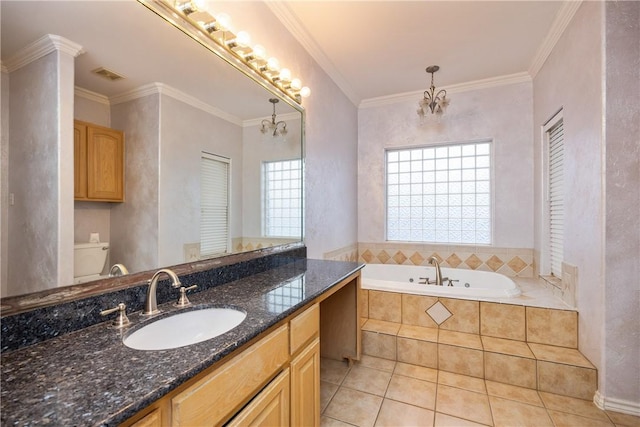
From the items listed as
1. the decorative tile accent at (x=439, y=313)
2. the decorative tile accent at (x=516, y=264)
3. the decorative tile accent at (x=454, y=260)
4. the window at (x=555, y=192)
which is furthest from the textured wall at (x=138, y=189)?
the decorative tile accent at (x=516, y=264)

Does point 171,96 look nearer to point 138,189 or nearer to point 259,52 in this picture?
point 138,189

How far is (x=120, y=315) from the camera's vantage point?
91 cm

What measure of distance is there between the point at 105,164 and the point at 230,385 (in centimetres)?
82

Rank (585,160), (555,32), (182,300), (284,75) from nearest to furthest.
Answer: (182,300), (585,160), (284,75), (555,32)

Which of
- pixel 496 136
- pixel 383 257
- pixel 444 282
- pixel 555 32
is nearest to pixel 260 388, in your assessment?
pixel 444 282

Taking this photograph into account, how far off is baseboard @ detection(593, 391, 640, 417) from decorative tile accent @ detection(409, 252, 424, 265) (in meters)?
1.79

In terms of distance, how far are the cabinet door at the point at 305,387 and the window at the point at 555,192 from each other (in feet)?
7.28

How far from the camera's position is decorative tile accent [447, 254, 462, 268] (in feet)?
10.4

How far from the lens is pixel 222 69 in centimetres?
150

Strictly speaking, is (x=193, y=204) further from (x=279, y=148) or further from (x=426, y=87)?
(x=426, y=87)

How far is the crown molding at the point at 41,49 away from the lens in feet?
2.44

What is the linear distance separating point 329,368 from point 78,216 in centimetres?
180

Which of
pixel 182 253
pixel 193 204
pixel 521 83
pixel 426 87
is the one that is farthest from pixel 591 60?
pixel 182 253

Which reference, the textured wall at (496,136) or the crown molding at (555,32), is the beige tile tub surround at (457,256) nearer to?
the textured wall at (496,136)
